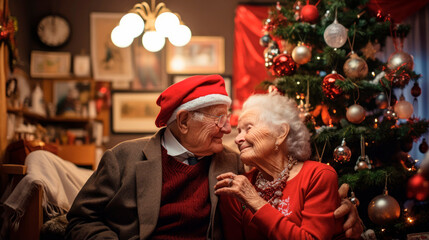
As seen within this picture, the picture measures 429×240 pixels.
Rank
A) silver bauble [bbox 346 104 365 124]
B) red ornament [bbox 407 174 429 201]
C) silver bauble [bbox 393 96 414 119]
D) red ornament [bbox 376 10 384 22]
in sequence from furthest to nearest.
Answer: red ornament [bbox 376 10 384 22]
silver bauble [bbox 393 96 414 119]
silver bauble [bbox 346 104 365 124]
red ornament [bbox 407 174 429 201]

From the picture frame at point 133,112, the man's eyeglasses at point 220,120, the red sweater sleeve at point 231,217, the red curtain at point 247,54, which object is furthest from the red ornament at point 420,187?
the picture frame at point 133,112

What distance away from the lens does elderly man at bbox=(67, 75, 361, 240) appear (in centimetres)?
210

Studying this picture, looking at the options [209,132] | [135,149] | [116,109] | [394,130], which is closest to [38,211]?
[135,149]

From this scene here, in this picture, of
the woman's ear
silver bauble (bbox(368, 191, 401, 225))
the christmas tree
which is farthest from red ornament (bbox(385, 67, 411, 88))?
the woman's ear

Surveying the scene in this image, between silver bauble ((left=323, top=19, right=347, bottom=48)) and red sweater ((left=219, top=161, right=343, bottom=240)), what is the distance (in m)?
0.85

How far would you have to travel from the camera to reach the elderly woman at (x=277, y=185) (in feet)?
5.94

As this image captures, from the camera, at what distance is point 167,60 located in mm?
6062

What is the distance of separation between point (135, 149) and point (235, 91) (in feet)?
12.2

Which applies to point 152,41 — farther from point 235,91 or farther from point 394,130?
point 394,130

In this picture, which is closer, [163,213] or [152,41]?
[163,213]

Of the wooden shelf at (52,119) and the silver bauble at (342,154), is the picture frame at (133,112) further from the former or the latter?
the silver bauble at (342,154)

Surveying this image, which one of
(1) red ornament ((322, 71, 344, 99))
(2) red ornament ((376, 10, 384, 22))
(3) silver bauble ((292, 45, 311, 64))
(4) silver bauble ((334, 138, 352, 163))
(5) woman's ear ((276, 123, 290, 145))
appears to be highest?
(2) red ornament ((376, 10, 384, 22))

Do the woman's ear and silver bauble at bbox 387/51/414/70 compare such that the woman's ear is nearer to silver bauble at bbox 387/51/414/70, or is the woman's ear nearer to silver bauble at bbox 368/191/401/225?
silver bauble at bbox 368/191/401/225

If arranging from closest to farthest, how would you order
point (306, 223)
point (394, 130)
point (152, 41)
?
point (306, 223), point (394, 130), point (152, 41)
